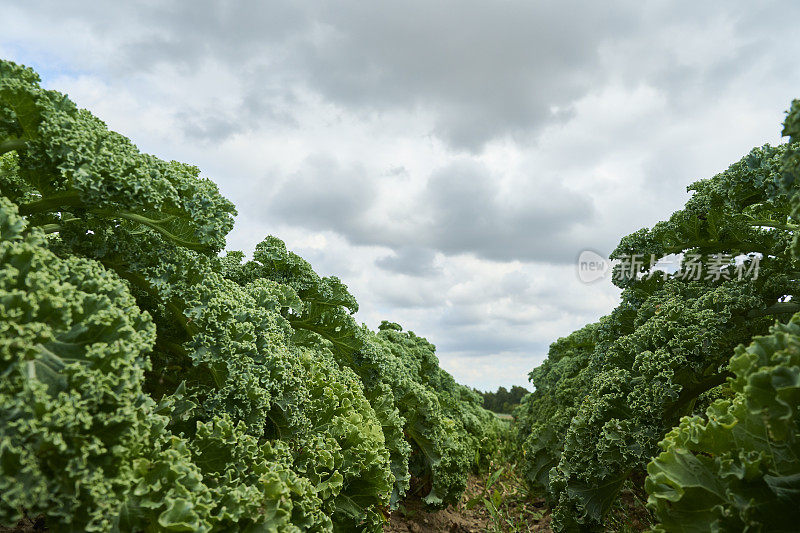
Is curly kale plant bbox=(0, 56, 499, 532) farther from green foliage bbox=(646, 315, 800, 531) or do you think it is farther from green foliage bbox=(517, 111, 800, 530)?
green foliage bbox=(646, 315, 800, 531)

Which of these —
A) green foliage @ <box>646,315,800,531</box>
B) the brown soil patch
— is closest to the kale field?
green foliage @ <box>646,315,800,531</box>

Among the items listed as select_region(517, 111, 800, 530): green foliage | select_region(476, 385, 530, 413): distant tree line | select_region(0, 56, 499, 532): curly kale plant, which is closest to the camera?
select_region(0, 56, 499, 532): curly kale plant

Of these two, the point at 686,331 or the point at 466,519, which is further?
the point at 466,519

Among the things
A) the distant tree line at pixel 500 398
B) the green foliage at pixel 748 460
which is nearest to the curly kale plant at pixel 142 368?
the green foliage at pixel 748 460

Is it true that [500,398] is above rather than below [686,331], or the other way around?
above

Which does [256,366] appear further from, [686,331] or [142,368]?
[686,331]

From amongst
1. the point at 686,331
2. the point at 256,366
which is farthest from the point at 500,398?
the point at 256,366

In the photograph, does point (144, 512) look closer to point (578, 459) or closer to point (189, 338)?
point (189, 338)

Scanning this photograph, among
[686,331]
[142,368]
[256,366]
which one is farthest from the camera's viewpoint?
[686,331]

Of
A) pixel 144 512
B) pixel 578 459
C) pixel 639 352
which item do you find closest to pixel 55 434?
pixel 144 512

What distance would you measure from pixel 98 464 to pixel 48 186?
204cm

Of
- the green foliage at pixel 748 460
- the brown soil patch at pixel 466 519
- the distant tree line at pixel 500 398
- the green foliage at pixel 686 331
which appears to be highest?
the distant tree line at pixel 500 398

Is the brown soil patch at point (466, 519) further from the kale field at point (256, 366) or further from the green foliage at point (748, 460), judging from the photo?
the green foliage at point (748, 460)

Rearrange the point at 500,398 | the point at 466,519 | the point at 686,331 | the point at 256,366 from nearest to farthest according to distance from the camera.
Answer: the point at 256,366 < the point at 686,331 < the point at 466,519 < the point at 500,398
